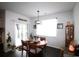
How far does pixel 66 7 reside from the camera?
1903 millimetres

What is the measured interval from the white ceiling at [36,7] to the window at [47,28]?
0.65ft

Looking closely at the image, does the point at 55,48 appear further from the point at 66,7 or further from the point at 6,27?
the point at 6,27

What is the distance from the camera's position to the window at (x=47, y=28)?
200 centimetres

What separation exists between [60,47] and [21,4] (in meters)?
1.24

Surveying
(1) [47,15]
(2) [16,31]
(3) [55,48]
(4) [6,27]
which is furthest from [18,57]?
(1) [47,15]

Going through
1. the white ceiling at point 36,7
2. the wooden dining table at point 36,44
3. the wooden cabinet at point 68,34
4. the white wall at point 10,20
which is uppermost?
the white ceiling at point 36,7

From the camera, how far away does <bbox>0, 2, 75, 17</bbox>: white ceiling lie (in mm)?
1931

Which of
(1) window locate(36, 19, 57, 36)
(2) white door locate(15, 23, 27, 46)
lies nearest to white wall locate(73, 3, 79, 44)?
(1) window locate(36, 19, 57, 36)

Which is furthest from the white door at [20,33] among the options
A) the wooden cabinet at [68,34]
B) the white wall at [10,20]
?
the wooden cabinet at [68,34]

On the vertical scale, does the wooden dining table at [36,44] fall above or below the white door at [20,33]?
below

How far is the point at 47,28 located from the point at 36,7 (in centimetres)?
51

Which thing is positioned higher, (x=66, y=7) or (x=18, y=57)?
(x=66, y=7)

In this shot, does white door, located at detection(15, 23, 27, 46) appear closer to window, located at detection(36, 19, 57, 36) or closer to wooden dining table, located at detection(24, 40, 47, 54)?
wooden dining table, located at detection(24, 40, 47, 54)

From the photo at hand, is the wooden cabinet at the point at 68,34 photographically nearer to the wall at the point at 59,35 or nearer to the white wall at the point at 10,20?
the wall at the point at 59,35
